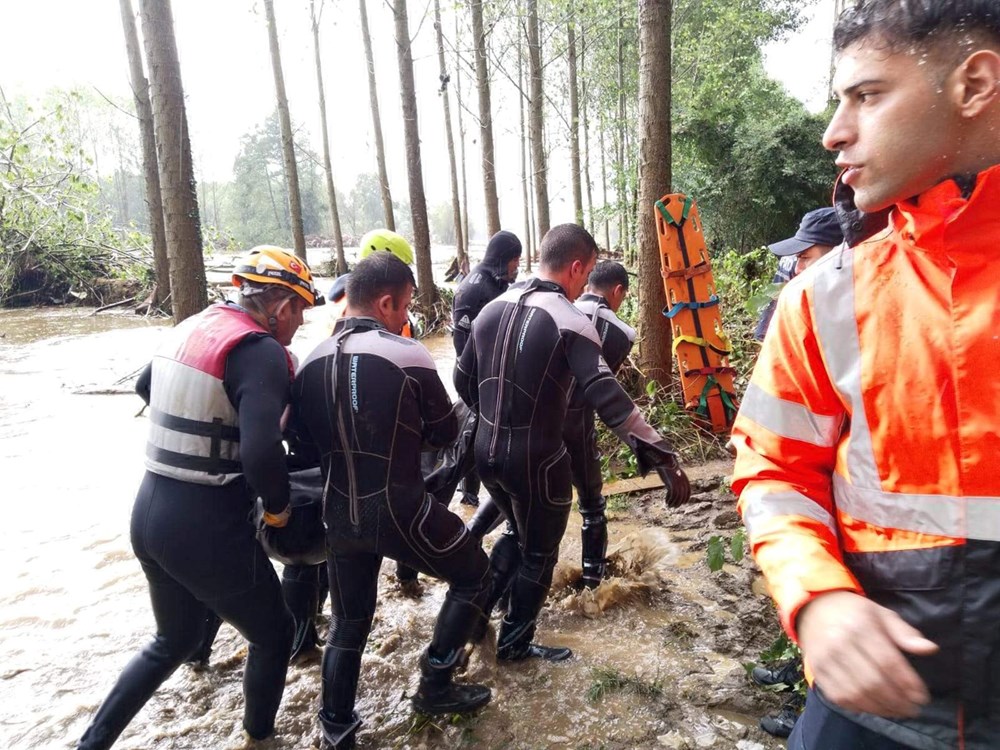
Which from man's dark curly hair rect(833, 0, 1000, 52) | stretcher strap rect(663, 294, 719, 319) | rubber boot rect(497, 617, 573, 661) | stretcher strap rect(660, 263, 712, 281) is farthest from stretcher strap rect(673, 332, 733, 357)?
man's dark curly hair rect(833, 0, 1000, 52)

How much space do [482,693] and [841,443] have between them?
2401 millimetres

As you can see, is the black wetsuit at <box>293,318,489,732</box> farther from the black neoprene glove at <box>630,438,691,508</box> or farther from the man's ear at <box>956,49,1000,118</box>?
the man's ear at <box>956,49,1000,118</box>

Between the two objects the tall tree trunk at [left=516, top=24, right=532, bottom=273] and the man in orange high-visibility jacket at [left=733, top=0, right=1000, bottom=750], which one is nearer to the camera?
the man in orange high-visibility jacket at [left=733, top=0, right=1000, bottom=750]

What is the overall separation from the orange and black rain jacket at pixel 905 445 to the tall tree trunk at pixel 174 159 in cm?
489

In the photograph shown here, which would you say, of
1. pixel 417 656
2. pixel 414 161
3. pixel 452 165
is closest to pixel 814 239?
pixel 417 656

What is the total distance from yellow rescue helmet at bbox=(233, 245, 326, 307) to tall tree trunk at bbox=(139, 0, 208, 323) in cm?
265

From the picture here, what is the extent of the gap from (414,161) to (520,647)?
1053cm

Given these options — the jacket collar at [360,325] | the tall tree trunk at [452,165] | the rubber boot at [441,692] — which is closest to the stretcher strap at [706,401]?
the rubber boot at [441,692]

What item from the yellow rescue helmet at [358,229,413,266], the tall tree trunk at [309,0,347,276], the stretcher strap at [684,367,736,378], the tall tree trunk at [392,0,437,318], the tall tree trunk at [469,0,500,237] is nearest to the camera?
the yellow rescue helmet at [358,229,413,266]

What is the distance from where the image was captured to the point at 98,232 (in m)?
18.6

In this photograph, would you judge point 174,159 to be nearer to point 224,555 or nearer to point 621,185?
point 224,555

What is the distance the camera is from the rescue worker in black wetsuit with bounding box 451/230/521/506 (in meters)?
5.97

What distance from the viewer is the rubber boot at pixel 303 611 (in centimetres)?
338

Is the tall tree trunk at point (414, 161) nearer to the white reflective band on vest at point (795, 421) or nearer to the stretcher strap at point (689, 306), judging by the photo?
the stretcher strap at point (689, 306)
